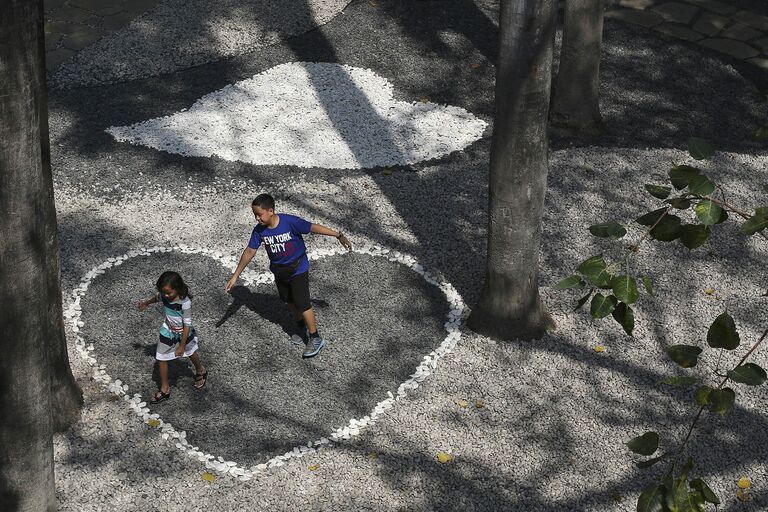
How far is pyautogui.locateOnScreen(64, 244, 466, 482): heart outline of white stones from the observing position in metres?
6.32

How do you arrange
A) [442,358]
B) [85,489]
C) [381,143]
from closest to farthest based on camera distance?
1. [85,489]
2. [442,358]
3. [381,143]

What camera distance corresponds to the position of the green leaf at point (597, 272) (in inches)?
107

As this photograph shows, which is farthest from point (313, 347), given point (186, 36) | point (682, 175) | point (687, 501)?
point (186, 36)

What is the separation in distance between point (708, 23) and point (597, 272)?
11.9 m

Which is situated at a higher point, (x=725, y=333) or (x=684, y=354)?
(x=725, y=333)

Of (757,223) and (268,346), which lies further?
(268,346)

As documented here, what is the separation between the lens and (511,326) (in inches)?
294

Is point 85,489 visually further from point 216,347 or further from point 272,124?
point 272,124

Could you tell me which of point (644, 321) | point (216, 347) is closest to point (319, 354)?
point (216, 347)

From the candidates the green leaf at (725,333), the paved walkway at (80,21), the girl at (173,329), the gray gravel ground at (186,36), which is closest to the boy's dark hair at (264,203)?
the girl at (173,329)

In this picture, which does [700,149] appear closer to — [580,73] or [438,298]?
[438,298]

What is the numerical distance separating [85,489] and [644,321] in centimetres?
433

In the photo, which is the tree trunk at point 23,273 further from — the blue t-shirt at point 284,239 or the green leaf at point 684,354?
the green leaf at point 684,354

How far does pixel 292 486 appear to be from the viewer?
6.10 m
